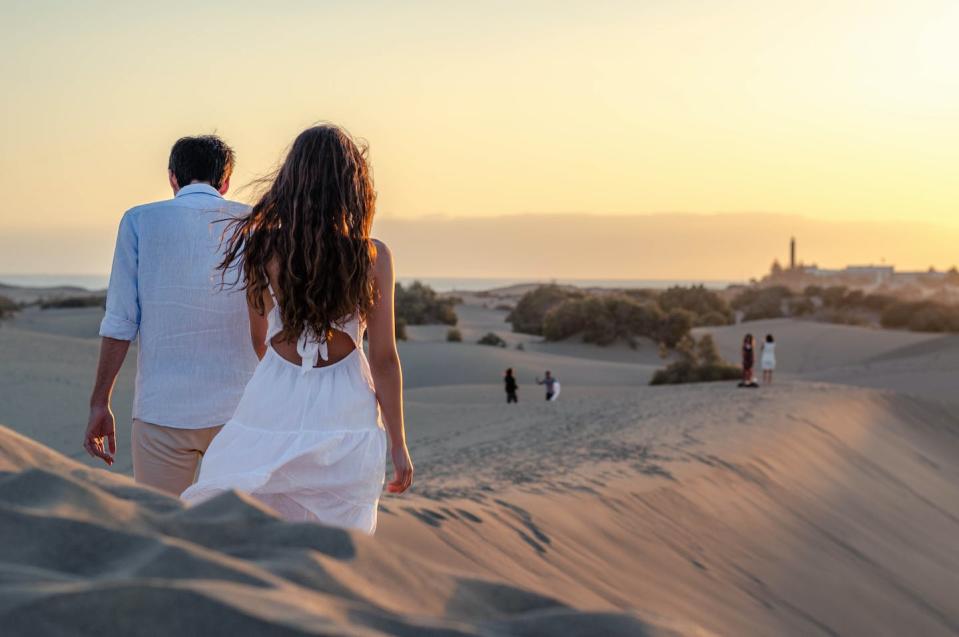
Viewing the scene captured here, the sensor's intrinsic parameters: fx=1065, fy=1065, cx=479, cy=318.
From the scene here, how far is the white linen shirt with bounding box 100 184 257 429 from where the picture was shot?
12.8ft

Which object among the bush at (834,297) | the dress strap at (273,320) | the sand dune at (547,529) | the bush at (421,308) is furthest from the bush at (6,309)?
the bush at (834,297)

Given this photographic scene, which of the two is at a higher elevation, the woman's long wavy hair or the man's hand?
the woman's long wavy hair

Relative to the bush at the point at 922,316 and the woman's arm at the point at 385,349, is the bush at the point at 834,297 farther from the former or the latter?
the woman's arm at the point at 385,349

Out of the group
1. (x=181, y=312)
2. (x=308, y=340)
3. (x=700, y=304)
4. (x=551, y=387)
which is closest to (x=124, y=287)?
(x=181, y=312)

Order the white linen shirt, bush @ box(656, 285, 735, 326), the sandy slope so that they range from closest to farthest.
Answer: the sandy slope < the white linen shirt < bush @ box(656, 285, 735, 326)

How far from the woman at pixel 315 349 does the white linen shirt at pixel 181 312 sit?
30 centimetres

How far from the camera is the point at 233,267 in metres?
3.74

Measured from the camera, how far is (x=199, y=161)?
4.02 meters

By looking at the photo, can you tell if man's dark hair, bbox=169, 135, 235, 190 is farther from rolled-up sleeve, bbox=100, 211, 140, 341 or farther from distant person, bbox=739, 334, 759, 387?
distant person, bbox=739, 334, 759, 387

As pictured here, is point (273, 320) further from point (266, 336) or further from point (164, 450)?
point (164, 450)

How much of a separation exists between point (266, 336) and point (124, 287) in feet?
2.08

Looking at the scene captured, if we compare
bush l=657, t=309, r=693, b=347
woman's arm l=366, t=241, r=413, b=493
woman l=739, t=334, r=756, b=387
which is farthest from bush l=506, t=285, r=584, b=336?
woman's arm l=366, t=241, r=413, b=493

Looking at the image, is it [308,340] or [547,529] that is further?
[547,529]

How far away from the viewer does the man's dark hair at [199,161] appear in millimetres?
4016
